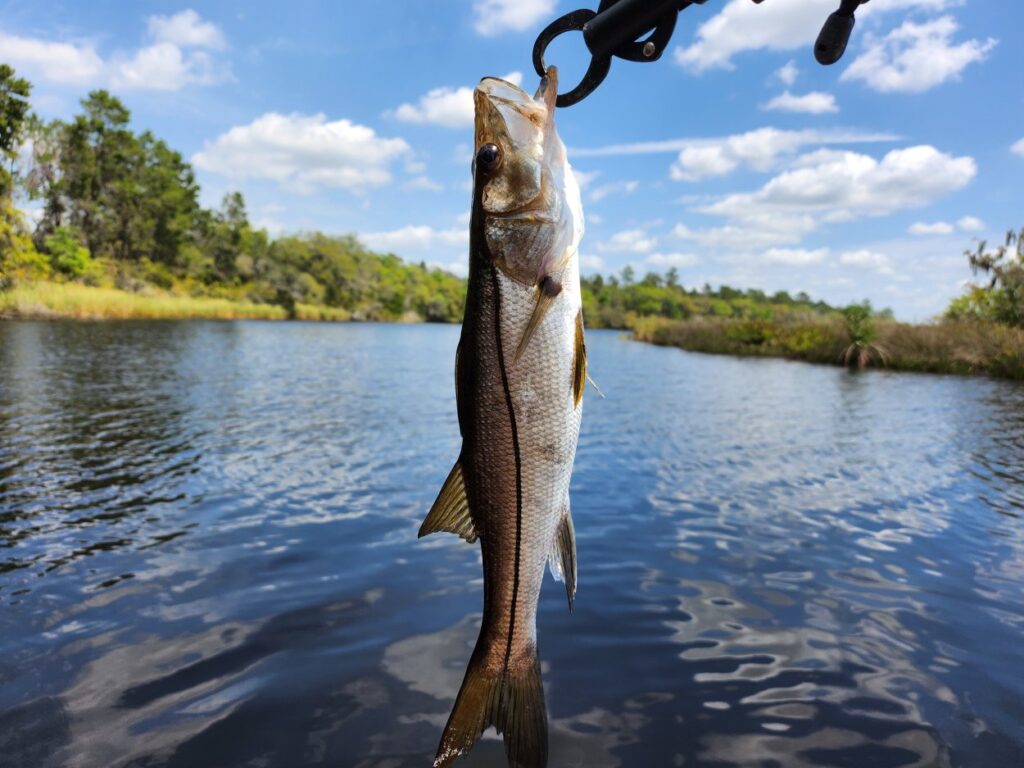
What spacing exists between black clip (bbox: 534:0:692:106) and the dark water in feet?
13.6

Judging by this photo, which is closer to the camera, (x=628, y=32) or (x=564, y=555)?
(x=628, y=32)

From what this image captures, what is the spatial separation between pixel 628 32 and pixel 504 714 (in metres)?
2.30

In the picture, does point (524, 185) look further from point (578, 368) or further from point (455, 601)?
point (455, 601)

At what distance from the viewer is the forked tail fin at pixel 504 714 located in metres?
2.18

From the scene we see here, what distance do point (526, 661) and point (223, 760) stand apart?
3.16 meters

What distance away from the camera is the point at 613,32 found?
6.73ft

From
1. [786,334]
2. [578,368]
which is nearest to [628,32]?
[578,368]

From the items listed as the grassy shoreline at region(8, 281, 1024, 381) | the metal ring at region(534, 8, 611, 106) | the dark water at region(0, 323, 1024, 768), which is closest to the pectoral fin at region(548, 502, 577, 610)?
the metal ring at region(534, 8, 611, 106)

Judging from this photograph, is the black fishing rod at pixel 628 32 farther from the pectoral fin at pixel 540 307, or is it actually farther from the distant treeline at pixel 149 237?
the distant treeline at pixel 149 237

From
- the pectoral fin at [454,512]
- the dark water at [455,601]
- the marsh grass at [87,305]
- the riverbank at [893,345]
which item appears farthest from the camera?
the marsh grass at [87,305]

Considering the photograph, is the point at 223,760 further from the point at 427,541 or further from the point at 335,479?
the point at 335,479

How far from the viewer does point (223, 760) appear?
427 centimetres

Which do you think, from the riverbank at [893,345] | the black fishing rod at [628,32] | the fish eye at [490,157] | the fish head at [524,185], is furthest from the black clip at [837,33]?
the riverbank at [893,345]

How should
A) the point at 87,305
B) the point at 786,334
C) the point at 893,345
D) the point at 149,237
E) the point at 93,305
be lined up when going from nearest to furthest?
the point at 893,345 < the point at 786,334 < the point at 87,305 < the point at 93,305 < the point at 149,237
